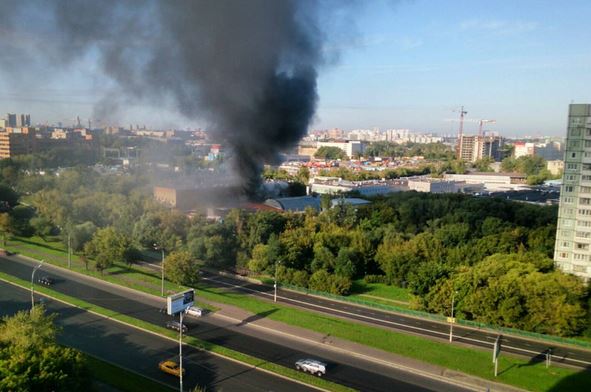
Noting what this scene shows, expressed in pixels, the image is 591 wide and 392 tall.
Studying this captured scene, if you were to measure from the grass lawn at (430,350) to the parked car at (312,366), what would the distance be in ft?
3.57

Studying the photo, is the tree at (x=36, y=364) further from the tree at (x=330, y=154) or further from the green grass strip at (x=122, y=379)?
the tree at (x=330, y=154)

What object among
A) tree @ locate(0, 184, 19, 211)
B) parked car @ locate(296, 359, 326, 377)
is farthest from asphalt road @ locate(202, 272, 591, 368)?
tree @ locate(0, 184, 19, 211)

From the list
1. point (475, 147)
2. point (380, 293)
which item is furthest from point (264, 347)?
point (475, 147)

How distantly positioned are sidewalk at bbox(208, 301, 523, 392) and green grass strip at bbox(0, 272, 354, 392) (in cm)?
154

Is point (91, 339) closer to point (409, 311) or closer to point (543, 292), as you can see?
point (409, 311)

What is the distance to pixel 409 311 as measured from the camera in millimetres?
15258

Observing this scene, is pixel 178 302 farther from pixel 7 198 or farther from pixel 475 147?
pixel 475 147

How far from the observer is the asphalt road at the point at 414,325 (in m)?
Result: 12.4

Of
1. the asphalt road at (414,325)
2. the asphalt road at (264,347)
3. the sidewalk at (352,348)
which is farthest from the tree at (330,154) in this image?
the sidewalk at (352,348)

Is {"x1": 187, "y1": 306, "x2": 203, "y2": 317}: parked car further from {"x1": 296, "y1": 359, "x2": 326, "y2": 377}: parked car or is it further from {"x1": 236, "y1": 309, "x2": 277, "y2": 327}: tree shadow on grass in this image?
{"x1": 296, "y1": 359, "x2": 326, "y2": 377}: parked car

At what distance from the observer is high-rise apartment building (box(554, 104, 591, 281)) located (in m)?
15.6

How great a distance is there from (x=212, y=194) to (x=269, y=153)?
3932 mm

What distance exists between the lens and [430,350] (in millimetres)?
12133

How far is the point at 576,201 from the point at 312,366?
10.4 m
